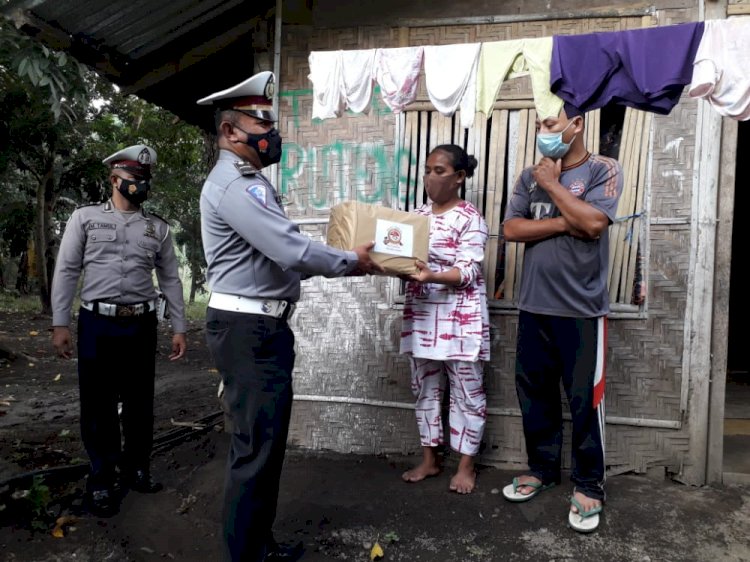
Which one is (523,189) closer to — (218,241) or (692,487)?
(218,241)

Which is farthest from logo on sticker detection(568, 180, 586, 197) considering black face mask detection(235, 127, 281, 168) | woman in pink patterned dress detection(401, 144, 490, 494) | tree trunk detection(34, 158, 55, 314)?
tree trunk detection(34, 158, 55, 314)

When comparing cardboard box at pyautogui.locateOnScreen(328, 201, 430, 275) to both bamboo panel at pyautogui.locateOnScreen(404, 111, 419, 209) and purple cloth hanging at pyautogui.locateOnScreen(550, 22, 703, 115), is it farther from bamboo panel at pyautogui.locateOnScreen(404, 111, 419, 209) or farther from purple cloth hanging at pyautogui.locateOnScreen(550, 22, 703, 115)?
purple cloth hanging at pyautogui.locateOnScreen(550, 22, 703, 115)

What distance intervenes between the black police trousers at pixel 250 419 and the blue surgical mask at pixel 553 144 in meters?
1.67

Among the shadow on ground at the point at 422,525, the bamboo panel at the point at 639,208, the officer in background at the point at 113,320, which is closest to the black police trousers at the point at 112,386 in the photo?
the officer in background at the point at 113,320

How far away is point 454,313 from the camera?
11.5ft

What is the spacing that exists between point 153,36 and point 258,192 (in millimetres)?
2605

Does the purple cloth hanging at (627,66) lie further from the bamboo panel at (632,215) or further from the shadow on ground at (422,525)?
the shadow on ground at (422,525)

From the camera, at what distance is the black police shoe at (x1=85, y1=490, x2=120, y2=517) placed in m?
3.46

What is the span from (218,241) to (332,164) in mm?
1686

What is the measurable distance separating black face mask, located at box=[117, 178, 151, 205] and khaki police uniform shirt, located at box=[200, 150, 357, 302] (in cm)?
117

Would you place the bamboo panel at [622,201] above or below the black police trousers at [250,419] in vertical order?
above

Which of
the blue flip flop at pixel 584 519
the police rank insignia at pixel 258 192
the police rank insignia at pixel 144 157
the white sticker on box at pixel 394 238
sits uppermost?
the police rank insignia at pixel 144 157

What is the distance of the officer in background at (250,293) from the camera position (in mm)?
2549

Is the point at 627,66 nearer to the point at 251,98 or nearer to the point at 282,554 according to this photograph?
the point at 251,98
